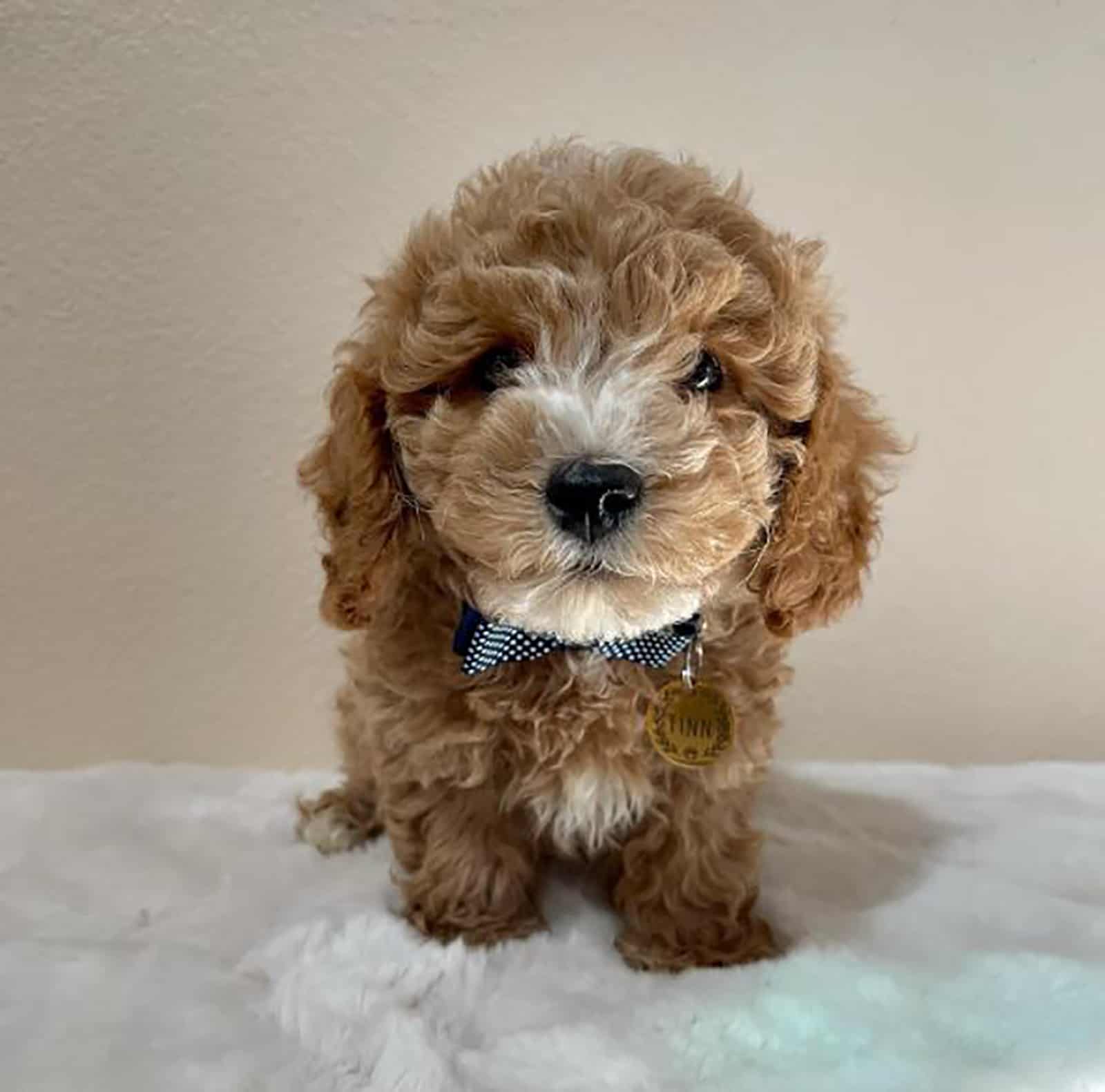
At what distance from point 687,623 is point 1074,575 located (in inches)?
34.9

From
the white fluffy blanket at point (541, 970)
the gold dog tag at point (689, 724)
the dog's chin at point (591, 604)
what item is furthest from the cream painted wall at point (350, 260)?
the dog's chin at point (591, 604)

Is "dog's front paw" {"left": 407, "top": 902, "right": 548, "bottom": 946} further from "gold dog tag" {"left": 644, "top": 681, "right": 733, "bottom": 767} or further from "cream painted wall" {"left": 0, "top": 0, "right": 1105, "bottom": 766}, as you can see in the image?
"cream painted wall" {"left": 0, "top": 0, "right": 1105, "bottom": 766}

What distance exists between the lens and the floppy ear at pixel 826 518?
51.8 inches

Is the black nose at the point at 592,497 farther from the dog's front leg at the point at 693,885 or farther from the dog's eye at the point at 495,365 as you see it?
the dog's front leg at the point at 693,885

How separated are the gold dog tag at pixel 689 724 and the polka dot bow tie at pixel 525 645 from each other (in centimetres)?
4

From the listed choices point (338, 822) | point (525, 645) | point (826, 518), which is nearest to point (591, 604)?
point (525, 645)

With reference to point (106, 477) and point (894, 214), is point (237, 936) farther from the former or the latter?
point (894, 214)

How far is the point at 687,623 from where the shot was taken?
1.37 meters

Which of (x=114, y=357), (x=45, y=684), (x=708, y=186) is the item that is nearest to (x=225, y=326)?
(x=114, y=357)

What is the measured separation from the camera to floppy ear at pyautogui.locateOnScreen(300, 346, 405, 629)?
1.33 m

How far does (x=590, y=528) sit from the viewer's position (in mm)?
1111

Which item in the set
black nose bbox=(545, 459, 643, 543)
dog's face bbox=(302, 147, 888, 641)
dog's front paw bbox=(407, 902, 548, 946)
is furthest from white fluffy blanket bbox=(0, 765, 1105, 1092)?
black nose bbox=(545, 459, 643, 543)

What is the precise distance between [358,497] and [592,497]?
338 millimetres

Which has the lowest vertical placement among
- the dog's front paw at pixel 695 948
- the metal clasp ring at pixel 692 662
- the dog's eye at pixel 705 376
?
the dog's front paw at pixel 695 948
